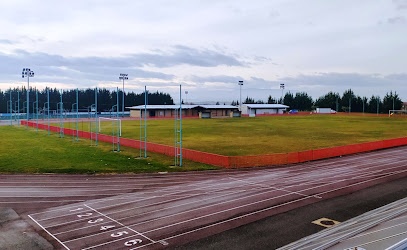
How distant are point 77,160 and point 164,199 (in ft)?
57.5

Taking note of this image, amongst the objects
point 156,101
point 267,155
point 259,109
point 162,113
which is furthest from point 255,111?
point 267,155

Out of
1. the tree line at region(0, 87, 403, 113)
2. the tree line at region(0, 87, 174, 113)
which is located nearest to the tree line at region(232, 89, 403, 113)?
the tree line at region(0, 87, 403, 113)

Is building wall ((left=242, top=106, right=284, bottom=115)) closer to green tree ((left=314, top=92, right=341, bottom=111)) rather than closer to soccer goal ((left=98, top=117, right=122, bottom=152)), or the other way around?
green tree ((left=314, top=92, right=341, bottom=111))

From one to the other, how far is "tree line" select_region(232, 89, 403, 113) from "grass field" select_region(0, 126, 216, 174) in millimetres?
124473

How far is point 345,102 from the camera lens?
168 metres

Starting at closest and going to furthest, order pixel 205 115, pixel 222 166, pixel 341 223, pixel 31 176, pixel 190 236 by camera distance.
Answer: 1. pixel 190 236
2. pixel 341 223
3. pixel 31 176
4. pixel 222 166
5. pixel 205 115

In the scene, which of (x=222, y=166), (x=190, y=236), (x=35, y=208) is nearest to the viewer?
(x=190, y=236)

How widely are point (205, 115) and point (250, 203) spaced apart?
331 feet

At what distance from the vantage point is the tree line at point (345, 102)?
151 metres

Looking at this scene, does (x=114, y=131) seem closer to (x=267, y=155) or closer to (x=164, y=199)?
(x=267, y=155)

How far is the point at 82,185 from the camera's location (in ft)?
91.8

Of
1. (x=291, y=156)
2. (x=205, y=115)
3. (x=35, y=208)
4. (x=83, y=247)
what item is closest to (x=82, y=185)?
(x=35, y=208)

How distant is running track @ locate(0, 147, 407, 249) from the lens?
18.0 m

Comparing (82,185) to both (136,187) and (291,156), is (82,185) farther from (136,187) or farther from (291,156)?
(291,156)
